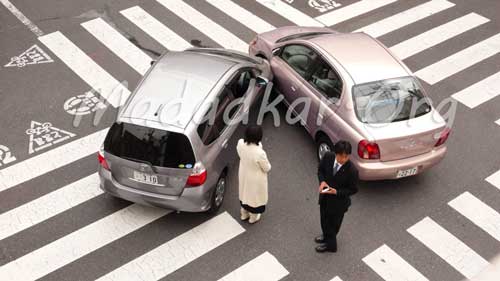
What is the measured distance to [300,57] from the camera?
30.8ft

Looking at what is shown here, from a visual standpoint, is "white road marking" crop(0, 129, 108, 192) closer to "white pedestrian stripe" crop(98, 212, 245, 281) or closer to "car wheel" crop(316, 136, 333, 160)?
"white pedestrian stripe" crop(98, 212, 245, 281)

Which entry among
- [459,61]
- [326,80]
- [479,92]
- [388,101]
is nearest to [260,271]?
[388,101]

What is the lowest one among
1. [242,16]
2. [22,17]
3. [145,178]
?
[242,16]

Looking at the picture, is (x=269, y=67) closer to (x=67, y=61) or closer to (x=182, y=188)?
(x=182, y=188)

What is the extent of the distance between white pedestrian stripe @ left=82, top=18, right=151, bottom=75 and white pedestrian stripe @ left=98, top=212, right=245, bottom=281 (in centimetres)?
445

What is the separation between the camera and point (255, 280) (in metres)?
7.07

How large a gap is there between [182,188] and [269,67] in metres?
3.39

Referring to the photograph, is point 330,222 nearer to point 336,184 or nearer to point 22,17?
point 336,184

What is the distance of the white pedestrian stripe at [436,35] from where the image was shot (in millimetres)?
12219

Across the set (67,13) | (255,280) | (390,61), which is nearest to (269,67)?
(390,61)

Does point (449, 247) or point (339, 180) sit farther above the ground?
point (339, 180)

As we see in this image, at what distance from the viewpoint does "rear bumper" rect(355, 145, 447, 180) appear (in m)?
7.95

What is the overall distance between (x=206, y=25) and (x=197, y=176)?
6.43 m

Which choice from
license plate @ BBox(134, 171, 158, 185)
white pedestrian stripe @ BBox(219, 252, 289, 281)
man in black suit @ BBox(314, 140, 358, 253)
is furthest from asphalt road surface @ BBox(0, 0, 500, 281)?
license plate @ BBox(134, 171, 158, 185)
